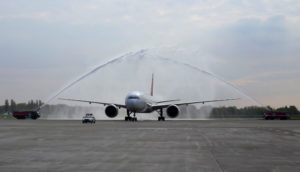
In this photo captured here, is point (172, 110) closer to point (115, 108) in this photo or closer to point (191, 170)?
point (115, 108)

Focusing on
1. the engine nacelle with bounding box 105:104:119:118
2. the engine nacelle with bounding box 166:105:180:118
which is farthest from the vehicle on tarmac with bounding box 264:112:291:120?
the engine nacelle with bounding box 105:104:119:118

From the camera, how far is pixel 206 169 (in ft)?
39.4

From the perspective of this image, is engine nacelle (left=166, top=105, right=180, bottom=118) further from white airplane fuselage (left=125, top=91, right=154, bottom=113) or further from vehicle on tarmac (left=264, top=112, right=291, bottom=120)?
vehicle on tarmac (left=264, top=112, right=291, bottom=120)

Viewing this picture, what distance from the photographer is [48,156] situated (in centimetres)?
1524

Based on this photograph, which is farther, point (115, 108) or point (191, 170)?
point (115, 108)

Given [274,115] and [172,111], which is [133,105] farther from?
[274,115]

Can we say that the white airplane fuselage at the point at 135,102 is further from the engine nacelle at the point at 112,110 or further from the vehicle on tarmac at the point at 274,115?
the vehicle on tarmac at the point at 274,115

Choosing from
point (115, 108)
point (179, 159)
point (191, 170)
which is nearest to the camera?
point (191, 170)

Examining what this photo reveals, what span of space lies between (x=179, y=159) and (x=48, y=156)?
16.3 ft

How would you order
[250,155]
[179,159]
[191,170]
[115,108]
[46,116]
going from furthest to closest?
1. [46,116]
2. [115,108]
3. [250,155]
4. [179,159]
5. [191,170]

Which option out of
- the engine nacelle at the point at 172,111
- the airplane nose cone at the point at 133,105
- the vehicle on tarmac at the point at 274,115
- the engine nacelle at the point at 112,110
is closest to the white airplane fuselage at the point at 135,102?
the airplane nose cone at the point at 133,105

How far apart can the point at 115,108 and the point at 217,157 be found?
1933 inches

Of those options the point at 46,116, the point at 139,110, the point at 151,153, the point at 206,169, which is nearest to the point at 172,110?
the point at 139,110

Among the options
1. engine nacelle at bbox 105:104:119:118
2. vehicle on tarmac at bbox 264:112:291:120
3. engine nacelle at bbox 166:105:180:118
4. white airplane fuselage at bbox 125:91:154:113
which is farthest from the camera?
vehicle on tarmac at bbox 264:112:291:120
